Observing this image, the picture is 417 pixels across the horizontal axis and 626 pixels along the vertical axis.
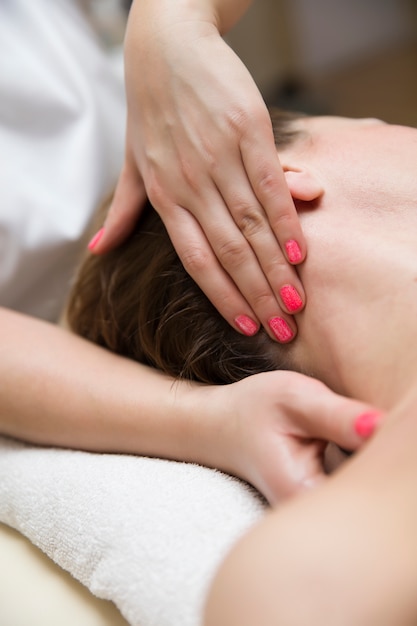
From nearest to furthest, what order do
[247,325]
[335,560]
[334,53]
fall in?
1. [335,560]
2. [247,325]
3. [334,53]

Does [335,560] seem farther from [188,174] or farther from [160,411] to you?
[188,174]

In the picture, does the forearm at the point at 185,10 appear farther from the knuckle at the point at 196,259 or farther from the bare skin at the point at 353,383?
the knuckle at the point at 196,259

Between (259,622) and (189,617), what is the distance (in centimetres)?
15

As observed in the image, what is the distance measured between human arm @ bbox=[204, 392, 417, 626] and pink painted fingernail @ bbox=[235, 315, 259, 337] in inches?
11.8

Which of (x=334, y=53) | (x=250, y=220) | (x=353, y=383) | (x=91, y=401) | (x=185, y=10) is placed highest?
(x=185, y=10)

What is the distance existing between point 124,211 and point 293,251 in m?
0.28

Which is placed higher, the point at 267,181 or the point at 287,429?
the point at 267,181

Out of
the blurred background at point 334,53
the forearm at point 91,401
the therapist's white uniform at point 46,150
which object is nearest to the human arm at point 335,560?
the forearm at point 91,401

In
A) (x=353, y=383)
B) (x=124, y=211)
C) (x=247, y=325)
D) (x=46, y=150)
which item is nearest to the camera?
(x=353, y=383)

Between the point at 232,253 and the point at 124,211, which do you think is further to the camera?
the point at 124,211

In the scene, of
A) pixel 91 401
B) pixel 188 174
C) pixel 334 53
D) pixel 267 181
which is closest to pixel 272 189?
pixel 267 181

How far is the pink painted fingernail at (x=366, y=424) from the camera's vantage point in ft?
2.15

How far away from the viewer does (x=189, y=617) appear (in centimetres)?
65

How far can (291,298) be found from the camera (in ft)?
2.72
